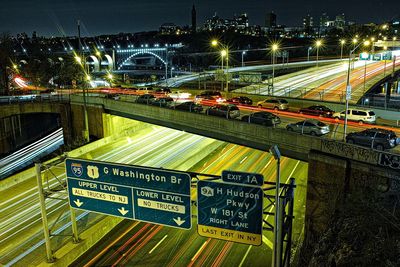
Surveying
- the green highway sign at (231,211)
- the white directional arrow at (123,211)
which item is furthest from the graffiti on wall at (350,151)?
the white directional arrow at (123,211)

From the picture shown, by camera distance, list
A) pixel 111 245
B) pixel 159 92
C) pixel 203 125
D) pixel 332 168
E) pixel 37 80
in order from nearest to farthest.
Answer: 1. pixel 332 168
2. pixel 111 245
3. pixel 203 125
4. pixel 159 92
5. pixel 37 80

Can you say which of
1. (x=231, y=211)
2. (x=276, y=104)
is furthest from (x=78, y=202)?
(x=276, y=104)

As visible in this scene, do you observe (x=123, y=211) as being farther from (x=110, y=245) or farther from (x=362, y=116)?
(x=362, y=116)

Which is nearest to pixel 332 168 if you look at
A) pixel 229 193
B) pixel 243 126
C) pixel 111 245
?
pixel 243 126

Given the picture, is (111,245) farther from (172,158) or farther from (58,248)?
(172,158)

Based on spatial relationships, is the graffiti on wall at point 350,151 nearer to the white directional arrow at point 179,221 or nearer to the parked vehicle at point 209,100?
the white directional arrow at point 179,221
